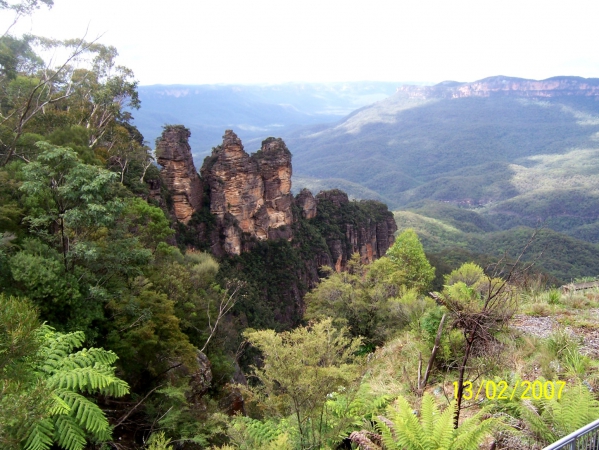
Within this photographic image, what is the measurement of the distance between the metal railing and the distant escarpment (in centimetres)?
3132

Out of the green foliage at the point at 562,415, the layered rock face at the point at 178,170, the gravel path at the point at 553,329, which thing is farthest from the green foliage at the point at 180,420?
the layered rock face at the point at 178,170

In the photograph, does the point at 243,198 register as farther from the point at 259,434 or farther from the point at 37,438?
the point at 37,438

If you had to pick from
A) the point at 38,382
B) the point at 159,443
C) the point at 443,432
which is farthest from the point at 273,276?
the point at 38,382

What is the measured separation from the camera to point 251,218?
45.9m

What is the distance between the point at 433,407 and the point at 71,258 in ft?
27.5

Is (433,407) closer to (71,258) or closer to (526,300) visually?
(526,300)

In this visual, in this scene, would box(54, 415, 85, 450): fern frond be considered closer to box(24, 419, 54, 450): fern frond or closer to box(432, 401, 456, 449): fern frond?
box(24, 419, 54, 450): fern frond

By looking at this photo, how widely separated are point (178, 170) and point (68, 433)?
3517 centimetres

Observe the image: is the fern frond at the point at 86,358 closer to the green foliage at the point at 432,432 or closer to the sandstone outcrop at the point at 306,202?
the green foliage at the point at 432,432

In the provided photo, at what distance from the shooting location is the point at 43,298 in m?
8.27

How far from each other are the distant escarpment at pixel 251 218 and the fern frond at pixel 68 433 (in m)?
29.8

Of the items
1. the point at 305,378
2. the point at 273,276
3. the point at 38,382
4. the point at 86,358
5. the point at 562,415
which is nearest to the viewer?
the point at 38,382

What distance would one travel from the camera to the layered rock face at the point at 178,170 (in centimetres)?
3724
